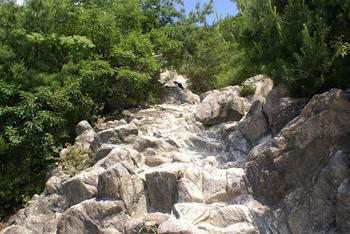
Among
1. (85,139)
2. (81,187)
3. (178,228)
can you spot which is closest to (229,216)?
(178,228)

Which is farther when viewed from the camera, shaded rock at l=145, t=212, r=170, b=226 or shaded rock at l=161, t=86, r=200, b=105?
shaded rock at l=161, t=86, r=200, b=105

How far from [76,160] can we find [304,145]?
653 centimetres

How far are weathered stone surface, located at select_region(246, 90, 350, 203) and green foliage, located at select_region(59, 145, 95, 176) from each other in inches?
199

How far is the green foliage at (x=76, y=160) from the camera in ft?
40.9

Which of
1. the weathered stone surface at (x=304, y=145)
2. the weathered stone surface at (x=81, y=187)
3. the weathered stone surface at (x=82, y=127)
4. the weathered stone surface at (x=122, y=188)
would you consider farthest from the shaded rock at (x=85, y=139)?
the weathered stone surface at (x=304, y=145)

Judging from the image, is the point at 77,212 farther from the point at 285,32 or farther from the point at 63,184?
the point at 285,32

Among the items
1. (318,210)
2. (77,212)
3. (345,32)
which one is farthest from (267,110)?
(77,212)

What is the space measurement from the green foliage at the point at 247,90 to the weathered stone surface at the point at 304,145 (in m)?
5.19

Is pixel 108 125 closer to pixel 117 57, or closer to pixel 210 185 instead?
pixel 117 57

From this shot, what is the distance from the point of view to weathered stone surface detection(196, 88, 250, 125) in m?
13.7

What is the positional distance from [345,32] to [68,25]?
9.30 m

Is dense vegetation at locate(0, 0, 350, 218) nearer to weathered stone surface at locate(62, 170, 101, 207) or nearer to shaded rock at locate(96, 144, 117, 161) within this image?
shaded rock at locate(96, 144, 117, 161)

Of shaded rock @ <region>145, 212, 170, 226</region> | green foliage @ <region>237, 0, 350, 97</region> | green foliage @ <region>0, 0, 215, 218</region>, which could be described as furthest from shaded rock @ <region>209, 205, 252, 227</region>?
green foliage @ <region>0, 0, 215, 218</region>

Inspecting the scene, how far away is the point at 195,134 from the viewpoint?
1332 centimetres
